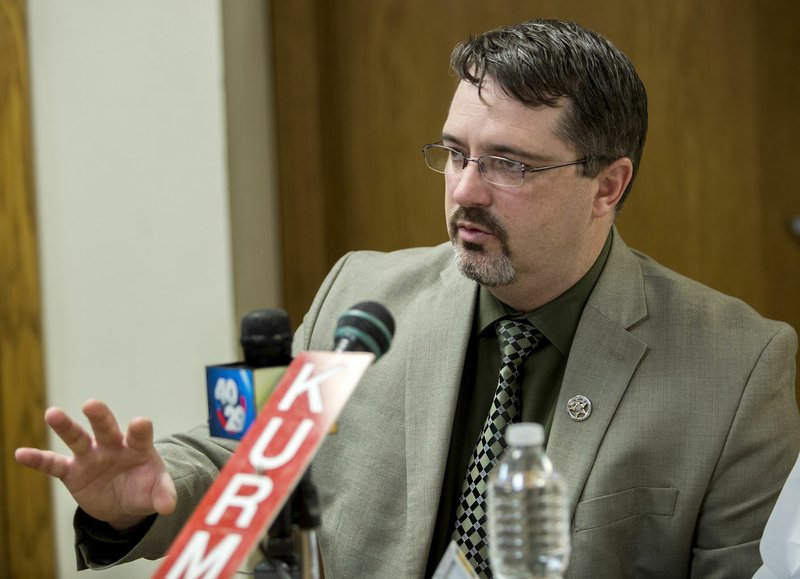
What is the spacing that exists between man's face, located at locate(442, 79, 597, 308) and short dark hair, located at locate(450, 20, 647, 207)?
0.06 ft

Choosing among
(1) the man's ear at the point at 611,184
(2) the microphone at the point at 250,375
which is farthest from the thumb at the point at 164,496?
(1) the man's ear at the point at 611,184

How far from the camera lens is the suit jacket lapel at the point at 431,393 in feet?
4.60

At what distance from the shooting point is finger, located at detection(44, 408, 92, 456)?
1.04 meters

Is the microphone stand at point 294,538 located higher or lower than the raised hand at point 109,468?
higher

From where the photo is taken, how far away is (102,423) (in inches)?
41.6

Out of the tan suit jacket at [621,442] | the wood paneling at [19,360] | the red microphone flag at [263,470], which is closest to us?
the red microphone flag at [263,470]

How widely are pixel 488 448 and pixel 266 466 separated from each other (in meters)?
0.72

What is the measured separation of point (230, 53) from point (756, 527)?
1482mm

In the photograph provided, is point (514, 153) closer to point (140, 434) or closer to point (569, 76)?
point (569, 76)

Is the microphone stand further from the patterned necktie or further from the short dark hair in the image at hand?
the short dark hair

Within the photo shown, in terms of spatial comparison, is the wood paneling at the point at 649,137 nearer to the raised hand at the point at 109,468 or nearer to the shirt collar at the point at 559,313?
the shirt collar at the point at 559,313

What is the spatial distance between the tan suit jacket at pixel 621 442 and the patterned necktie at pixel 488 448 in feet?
0.15

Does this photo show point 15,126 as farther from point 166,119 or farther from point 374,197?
point 374,197

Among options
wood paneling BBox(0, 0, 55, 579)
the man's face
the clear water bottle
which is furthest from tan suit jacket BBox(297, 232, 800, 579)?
wood paneling BBox(0, 0, 55, 579)
